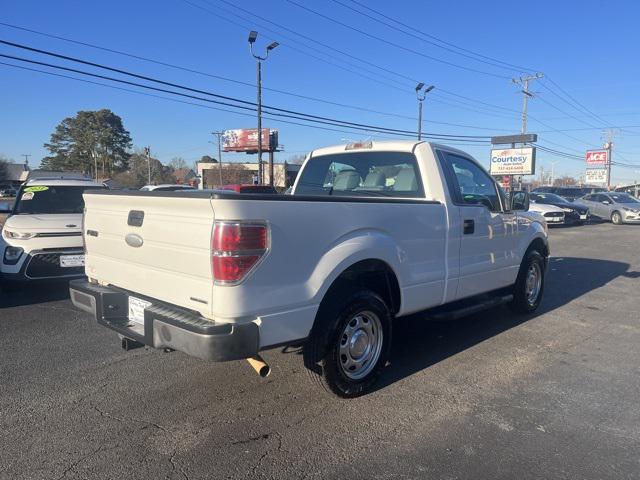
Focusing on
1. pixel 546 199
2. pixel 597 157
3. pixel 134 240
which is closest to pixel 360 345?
pixel 134 240

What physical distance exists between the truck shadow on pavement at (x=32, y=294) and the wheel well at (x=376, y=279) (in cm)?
500

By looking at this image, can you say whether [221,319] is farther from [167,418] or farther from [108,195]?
[108,195]

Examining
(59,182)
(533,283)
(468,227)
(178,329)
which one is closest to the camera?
(178,329)

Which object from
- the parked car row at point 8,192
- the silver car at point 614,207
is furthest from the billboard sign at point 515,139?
the parked car row at point 8,192

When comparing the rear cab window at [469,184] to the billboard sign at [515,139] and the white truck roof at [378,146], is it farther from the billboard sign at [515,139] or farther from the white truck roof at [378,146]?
the billboard sign at [515,139]

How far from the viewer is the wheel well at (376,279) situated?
3676 millimetres

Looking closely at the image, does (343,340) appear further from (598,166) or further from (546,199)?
(598,166)

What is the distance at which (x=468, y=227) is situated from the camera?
4867mm

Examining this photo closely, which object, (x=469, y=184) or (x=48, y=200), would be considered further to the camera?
(x=48, y=200)

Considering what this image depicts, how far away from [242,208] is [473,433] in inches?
86.1

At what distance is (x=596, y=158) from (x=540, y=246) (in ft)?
230

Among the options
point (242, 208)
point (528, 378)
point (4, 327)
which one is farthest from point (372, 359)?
point (4, 327)

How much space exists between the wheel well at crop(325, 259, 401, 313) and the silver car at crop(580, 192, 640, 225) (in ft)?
79.5

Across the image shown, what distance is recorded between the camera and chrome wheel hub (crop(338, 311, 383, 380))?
3.78 meters
